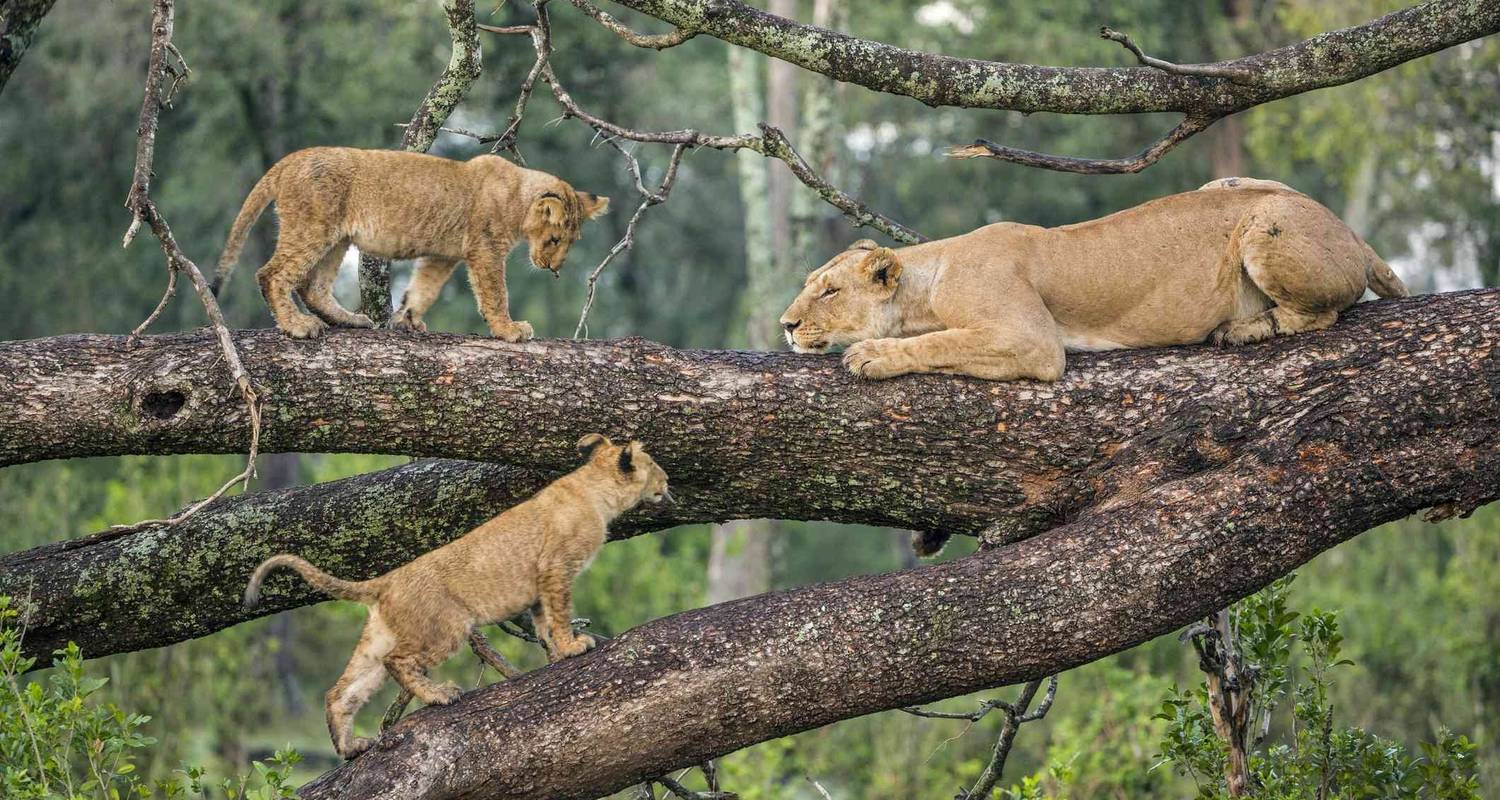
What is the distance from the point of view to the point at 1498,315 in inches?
203

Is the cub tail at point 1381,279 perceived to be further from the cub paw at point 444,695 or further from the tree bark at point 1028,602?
the cub paw at point 444,695

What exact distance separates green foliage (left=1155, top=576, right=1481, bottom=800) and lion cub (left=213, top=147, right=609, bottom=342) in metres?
3.04

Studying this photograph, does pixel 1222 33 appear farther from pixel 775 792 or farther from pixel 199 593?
pixel 199 593

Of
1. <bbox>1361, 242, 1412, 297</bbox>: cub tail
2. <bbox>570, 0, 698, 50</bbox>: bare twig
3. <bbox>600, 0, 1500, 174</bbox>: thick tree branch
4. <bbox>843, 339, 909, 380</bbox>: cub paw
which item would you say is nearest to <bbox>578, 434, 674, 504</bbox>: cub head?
<bbox>843, 339, 909, 380</bbox>: cub paw

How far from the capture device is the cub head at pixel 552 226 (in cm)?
632

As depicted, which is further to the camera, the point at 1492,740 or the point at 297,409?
the point at 1492,740

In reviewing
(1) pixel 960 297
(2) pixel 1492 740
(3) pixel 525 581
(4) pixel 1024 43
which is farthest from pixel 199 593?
(4) pixel 1024 43

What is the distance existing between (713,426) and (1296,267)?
6.99 feet

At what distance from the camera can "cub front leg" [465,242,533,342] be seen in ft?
19.1

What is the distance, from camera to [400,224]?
19.2ft

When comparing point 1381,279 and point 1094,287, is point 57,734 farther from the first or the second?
point 1381,279

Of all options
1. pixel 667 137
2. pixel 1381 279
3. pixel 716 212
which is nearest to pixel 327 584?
pixel 667 137

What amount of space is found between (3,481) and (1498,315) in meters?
14.4

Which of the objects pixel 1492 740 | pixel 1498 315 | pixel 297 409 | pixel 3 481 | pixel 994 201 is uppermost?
pixel 994 201
